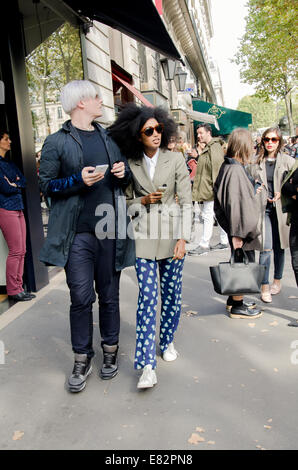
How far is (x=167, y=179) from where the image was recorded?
3182 millimetres

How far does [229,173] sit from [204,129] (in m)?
3.84

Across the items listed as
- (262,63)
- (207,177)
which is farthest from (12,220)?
(262,63)

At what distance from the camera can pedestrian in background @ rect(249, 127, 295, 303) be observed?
4.77 metres

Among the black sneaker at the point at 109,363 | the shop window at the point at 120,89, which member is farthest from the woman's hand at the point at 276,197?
the shop window at the point at 120,89

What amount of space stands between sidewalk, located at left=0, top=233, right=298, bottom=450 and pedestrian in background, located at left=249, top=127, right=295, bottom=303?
0.68m

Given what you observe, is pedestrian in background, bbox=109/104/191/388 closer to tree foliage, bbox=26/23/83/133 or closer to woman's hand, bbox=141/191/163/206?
woman's hand, bbox=141/191/163/206

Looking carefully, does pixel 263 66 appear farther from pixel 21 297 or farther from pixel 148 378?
pixel 148 378

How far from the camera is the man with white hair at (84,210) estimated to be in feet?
9.63

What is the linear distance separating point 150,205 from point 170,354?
125 cm

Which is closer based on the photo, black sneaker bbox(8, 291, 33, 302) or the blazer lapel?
the blazer lapel

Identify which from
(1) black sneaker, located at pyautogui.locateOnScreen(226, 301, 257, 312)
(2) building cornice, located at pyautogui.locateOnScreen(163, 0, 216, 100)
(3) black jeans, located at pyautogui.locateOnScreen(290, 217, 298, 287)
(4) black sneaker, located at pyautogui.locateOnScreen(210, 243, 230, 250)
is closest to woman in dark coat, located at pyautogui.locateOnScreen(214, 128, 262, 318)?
(3) black jeans, located at pyautogui.locateOnScreen(290, 217, 298, 287)

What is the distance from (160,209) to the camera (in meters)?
3.16

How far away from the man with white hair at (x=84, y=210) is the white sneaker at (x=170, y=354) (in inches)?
20.3

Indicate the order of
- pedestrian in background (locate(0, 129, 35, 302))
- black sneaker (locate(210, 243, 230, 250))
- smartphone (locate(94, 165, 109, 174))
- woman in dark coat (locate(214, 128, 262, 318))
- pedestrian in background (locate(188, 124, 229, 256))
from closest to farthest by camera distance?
1. smartphone (locate(94, 165, 109, 174))
2. woman in dark coat (locate(214, 128, 262, 318))
3. pedestrian in background (locate(0, 129, 35, 302))
4. pedestrian in background (locate(188, 124, 229, 256))
5. black sneaker (locate(210, 243, 230, 250))
